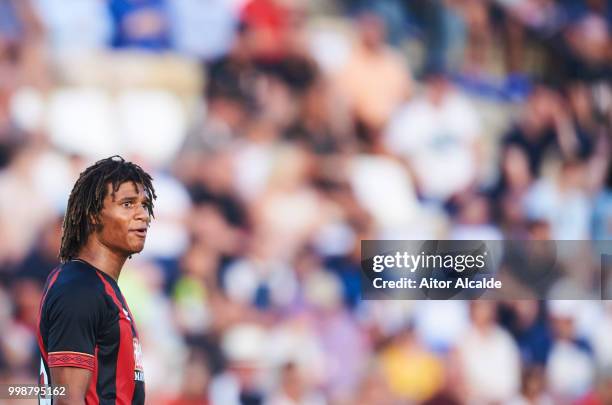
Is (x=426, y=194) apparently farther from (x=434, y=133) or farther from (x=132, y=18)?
(x=132, y=18)

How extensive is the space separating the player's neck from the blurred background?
134 inches

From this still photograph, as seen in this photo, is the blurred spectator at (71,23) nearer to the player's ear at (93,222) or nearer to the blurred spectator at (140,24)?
the blurred spectator at (140,24)

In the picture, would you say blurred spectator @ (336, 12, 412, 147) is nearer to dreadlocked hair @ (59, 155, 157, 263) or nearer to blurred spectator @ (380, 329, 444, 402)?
blurred spectator @ (380, 329, 444, 402)

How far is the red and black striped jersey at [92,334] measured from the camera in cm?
246

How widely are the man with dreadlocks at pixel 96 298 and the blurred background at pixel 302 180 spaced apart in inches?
134

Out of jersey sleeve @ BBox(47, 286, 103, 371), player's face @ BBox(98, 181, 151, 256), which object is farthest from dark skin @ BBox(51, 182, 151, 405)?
jersey sleeve @ BBox(47, 286, 103, 371)

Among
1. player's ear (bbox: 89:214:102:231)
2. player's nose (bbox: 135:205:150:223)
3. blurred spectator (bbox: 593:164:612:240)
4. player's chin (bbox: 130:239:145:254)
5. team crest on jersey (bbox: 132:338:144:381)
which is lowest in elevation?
team crest on jersey (bbox: 132:338:144:381)

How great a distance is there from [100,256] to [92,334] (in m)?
0.27

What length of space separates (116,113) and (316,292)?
68.7 inches

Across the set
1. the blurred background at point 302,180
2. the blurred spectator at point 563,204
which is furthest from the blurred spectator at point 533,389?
the blurred spectator at point 563,204

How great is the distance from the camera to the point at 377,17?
21.7ft

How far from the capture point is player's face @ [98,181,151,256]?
2670mm

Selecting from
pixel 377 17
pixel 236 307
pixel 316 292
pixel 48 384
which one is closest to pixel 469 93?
pixel 377 17

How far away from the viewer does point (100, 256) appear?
8.80 feet
